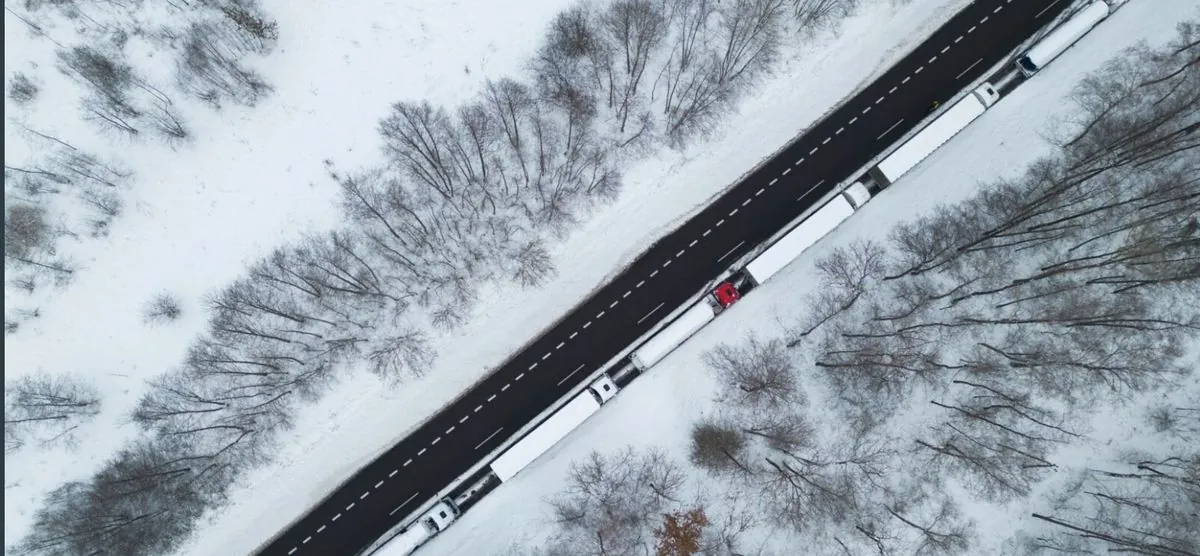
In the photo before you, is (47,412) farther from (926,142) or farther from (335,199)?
(926,142)

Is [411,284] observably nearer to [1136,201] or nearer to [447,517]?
[447,517]

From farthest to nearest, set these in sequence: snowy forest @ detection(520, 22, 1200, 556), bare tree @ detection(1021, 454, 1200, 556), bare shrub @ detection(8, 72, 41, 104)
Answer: bare shrub @ detection(8, 72, 41, 104), snowy forest @ detection(520, 22, 1200, 556), bare tree @ detection(1021, 454, 1200, 556)

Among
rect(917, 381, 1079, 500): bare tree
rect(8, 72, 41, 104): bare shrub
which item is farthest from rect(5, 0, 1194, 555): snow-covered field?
rect(917, 381, 1079, 500): bare tree

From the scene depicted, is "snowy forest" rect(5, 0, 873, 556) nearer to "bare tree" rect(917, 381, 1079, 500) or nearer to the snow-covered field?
the snow-covered field

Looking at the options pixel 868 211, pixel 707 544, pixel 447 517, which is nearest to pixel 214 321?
pixel 447 517

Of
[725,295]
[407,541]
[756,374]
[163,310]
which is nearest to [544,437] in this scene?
[407,541]

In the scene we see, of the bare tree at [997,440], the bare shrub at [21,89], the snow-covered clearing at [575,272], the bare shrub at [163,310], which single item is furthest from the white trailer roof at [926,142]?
the bare shrub at [21,89]
